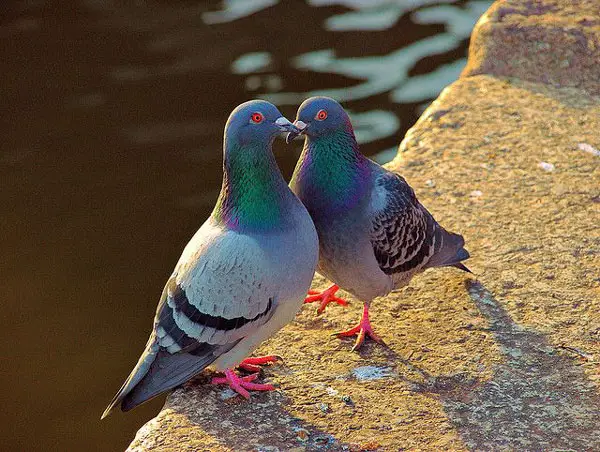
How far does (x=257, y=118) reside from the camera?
13.6ft

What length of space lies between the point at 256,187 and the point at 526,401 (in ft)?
4.82

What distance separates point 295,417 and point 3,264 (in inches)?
148

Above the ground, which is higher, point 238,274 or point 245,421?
point 238,274

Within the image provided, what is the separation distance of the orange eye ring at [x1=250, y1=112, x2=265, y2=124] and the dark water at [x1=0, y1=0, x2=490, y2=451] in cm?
265


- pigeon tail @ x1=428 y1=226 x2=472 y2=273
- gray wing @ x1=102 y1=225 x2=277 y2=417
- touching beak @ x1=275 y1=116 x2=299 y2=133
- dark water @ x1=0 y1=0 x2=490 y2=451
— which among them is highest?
touching beak @ x1=275 y1=116 x2=299 y2=133

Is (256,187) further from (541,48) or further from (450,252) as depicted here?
(541,48)

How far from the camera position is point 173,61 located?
373 inches

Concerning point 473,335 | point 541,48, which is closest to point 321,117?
point 473,335

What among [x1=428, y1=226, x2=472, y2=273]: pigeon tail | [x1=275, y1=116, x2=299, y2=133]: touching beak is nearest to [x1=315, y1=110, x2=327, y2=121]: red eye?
[x1=275, y1=116, x2=299, y2=133]: touching beak

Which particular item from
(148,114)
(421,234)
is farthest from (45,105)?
(421,234)

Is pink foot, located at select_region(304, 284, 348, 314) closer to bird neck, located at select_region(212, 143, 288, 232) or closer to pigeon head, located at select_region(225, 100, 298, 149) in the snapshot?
bird neck, located at select_region(212, 143, 288, 232)

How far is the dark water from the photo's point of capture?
654 cm

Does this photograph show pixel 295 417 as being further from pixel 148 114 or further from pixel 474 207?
pixel 148 114

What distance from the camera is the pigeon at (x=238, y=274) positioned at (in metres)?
4.14
